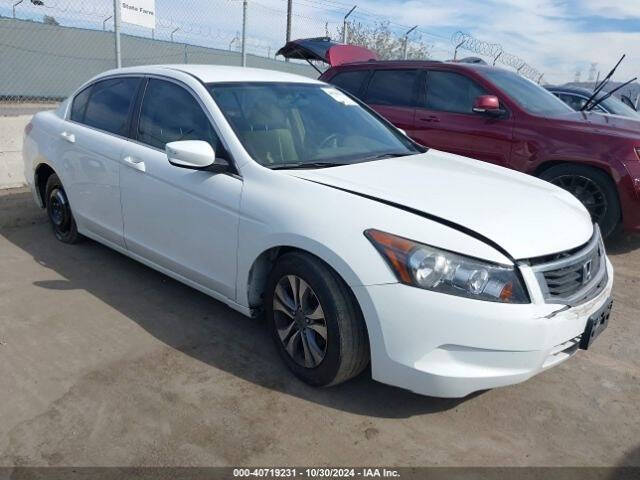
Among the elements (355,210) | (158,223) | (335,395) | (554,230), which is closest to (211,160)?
(158,223)

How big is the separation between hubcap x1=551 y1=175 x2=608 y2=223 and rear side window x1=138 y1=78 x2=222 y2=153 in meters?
3.58

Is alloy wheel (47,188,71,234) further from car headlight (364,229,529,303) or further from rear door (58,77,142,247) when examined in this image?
car headlight (364,229,529,303)

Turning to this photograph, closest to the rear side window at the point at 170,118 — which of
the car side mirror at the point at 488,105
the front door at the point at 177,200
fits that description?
the front door at the point at 177,200

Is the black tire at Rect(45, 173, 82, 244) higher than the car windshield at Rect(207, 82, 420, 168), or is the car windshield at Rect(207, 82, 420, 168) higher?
→ the car windshield at Rect(207, 82, 420, 168)

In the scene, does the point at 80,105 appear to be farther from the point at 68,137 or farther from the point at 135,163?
the point at 135,163

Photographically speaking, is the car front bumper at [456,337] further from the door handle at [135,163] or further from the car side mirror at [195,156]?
the door handle at [135,163]

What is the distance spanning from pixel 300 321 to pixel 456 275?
2.95 feet

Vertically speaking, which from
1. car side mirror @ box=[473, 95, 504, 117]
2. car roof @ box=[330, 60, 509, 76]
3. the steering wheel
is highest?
car roof @ box=[330, 60, 509, 76]

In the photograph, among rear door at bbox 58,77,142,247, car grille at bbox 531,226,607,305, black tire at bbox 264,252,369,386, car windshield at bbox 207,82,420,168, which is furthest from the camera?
rear door at bbox 58,77,142,247

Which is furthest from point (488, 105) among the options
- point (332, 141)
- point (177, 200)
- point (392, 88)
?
point (177, 200)

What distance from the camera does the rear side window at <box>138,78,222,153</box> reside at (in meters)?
3.42

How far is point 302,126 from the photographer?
11.7 feet

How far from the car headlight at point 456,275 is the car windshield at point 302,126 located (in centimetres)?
101

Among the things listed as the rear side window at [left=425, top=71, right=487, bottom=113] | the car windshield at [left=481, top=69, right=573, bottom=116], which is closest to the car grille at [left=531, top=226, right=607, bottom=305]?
the car windshield at [left=481, top=69, right=573, bottom=116]
